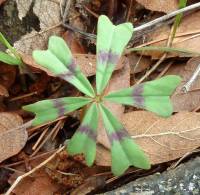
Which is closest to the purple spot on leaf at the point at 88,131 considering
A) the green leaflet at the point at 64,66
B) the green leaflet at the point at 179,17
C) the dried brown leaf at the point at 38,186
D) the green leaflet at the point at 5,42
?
the green leaflet at the point at 64,66

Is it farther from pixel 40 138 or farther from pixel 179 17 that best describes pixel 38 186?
pixel 179 17

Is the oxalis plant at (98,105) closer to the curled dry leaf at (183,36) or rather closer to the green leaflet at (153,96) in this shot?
the green leaflet at (153,96)

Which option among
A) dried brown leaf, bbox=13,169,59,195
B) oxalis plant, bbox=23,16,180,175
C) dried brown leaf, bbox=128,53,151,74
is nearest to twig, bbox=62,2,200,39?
dried brown leaf, bbox=128,53,151,74

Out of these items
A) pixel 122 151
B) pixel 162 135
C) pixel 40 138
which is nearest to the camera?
pixel 122 151

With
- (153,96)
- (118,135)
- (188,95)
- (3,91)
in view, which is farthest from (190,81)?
(3,91)

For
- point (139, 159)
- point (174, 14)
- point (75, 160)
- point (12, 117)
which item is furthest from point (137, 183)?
point (174, 14)

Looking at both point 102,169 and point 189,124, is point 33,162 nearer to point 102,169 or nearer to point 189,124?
point 102,169

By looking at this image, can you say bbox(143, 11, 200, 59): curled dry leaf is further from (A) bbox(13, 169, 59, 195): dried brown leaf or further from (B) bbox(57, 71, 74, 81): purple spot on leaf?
(A) bbox(13, 169, 59, 195): dried brown leaf
